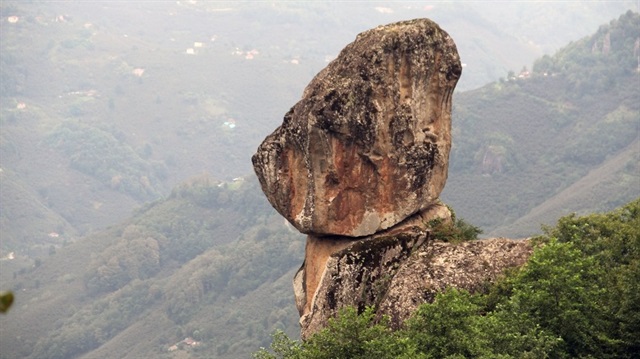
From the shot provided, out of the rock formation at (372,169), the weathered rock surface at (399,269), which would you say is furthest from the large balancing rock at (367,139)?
the weathered rock surface at (399,269)

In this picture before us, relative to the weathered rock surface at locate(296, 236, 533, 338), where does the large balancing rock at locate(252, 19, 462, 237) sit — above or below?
above

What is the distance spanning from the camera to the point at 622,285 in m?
33.2

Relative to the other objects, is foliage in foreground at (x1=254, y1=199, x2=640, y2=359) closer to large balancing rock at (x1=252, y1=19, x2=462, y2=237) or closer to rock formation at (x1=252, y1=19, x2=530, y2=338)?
rock formation at (x1=252, y1=19, x2=530, y2=338)

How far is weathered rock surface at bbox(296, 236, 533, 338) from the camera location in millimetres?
35094

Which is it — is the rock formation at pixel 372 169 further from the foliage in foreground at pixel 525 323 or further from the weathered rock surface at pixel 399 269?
the foliage in foreground at pixel 525 323

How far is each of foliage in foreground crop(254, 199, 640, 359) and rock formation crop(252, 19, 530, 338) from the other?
208 centimetres

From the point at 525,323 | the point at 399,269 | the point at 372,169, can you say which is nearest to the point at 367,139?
the point at 372,169

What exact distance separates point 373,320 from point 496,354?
4.84 metres

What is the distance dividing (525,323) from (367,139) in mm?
7556

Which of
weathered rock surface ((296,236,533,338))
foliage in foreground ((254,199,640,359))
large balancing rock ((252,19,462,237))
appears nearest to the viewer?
foliage in foreground ((254,199,640,359))

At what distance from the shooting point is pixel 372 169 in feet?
120

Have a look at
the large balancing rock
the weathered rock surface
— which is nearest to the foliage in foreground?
the weathered rock surface

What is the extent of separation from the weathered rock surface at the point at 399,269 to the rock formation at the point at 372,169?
4cm

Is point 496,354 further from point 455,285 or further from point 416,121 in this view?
point 416,121
